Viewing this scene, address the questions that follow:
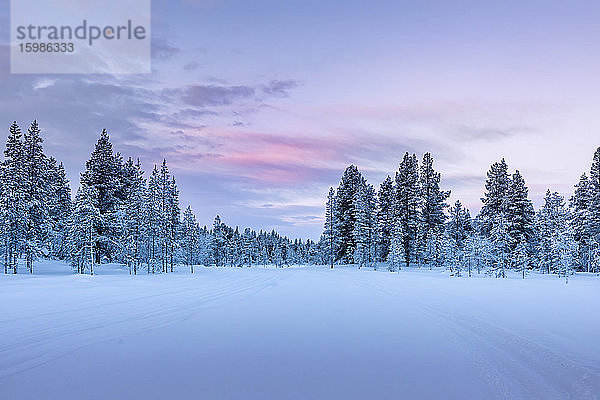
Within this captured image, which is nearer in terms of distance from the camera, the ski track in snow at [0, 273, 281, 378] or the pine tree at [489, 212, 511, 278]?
the ski track in snow at [0, 273, 281, 378]

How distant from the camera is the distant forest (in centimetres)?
3825

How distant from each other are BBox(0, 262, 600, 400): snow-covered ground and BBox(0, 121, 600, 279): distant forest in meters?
29.5

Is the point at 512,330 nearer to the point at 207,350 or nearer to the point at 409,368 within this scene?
the point at 409,368

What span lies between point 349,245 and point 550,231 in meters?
33.1

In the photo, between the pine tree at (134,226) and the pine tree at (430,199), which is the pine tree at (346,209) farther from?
the pine tree at (134,226)

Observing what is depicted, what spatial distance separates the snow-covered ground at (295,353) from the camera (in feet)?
18.1

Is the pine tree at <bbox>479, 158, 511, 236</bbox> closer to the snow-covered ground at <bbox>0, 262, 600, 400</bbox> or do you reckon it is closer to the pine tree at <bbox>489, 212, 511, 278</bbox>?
the pine tree at <bbox>489, 212, 511, 278</bbox>

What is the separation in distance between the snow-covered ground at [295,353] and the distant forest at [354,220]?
29.5 m

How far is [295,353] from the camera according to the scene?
761cm

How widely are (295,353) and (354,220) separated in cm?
6422

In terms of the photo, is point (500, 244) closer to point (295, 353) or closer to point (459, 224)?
Result: point (459, 224)

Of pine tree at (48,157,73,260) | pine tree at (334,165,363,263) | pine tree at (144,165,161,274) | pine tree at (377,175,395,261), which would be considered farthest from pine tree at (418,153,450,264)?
pine tree at (48,157,73,260)

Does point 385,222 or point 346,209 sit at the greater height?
point 346,209

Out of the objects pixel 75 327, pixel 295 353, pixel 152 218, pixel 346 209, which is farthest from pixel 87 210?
pixel 346 209
